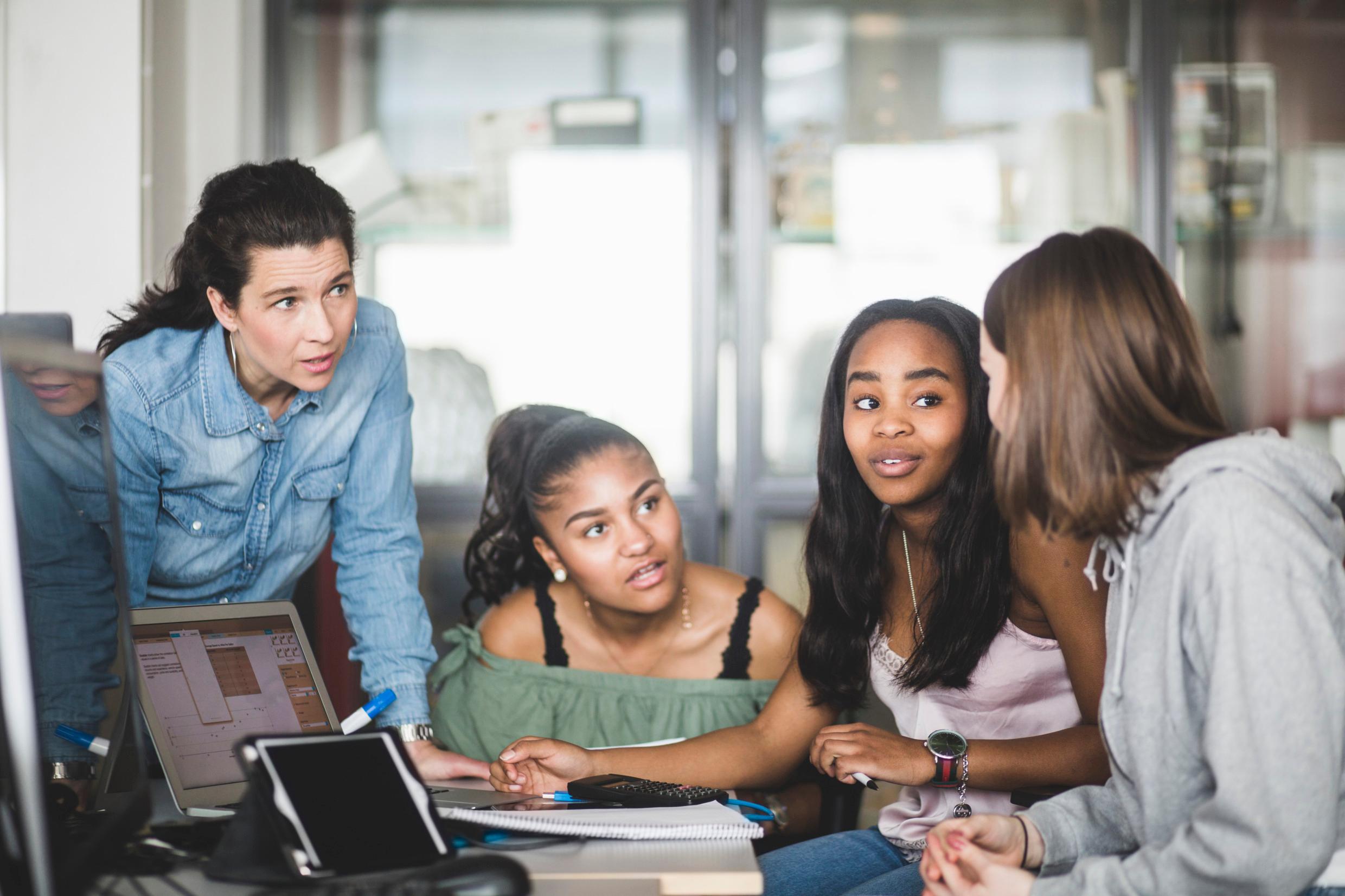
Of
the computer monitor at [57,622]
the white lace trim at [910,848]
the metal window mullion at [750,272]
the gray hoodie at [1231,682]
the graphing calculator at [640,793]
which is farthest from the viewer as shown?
the metal window mullion at [750,272]

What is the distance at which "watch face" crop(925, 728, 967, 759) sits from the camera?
1508 mm

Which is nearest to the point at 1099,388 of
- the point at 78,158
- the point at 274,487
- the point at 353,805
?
the point at 353,805

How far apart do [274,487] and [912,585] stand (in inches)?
36.9

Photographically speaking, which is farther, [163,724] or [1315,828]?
[163,724]

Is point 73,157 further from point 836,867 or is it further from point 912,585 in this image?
point 836,867

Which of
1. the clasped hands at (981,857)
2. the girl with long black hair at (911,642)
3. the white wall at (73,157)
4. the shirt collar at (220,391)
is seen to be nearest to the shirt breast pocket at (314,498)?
the shirt collar at (220,391)

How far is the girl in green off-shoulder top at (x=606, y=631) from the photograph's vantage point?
197cm

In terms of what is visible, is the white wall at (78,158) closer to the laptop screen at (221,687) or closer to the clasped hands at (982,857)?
the laptop screen at (221,687)

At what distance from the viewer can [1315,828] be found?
0.98 m

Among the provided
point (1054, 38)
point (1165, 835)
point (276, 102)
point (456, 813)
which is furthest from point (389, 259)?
point (1165, 835)

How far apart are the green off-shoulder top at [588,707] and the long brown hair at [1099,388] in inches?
35.1

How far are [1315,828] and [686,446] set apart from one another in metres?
2.11

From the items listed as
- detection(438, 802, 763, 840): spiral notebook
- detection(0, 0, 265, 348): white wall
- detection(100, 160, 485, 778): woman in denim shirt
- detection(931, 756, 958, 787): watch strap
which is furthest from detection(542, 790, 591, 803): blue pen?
detection(0, 0, 265, 348): white wall

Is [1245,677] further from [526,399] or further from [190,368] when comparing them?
[526,399]
